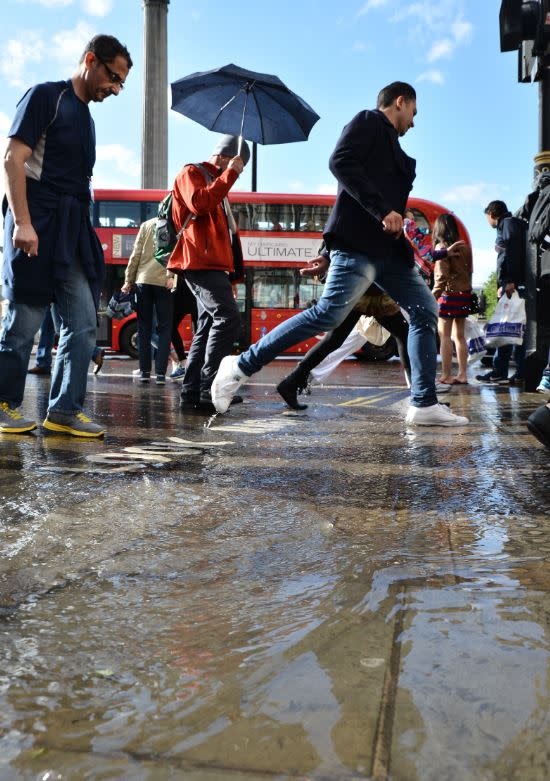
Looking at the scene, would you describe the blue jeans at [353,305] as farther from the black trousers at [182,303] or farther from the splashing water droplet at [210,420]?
the black trousers at [182,303]

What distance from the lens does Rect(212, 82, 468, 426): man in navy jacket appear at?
4.88 metres

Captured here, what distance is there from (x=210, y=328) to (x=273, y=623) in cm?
469

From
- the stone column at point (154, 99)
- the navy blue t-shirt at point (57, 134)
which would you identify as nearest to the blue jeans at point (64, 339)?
the navy blue t-shirt at point (57, 134)

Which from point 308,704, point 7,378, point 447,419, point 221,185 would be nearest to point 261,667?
→ point 308,704

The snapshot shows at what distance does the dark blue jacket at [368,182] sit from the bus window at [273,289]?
1237 centimetres

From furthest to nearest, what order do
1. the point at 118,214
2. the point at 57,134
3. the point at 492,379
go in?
the point at 118,214 → the point at 492,379 → the point at 57,134

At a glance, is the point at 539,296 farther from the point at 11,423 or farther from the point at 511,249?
the point at 11,423

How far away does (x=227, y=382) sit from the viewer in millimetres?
5074

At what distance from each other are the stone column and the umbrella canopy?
102 ft

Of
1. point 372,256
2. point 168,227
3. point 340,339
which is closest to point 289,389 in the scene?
point 340,339

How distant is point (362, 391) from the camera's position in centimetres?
817

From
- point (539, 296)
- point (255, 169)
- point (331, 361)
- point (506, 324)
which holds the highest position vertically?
point (255, 169)

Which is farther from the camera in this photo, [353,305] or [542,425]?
[353,305]

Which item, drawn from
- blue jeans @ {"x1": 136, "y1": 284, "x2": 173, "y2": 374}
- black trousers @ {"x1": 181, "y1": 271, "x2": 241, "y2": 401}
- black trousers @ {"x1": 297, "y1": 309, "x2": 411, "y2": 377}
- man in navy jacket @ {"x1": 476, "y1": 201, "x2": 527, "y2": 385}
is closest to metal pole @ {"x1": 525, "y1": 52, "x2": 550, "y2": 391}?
man in navy jacket @ {"x1": 476, "y1": 201, "x2": 527, "y2": 385}
